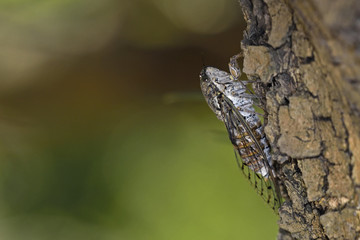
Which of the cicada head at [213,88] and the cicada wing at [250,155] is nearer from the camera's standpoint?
the cicada wing at [250,155]

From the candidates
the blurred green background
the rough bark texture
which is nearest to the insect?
the blurred green background

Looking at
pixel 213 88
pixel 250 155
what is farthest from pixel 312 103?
pixel 213 88

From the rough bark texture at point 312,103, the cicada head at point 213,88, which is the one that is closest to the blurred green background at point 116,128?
the cicada head at point 213,88

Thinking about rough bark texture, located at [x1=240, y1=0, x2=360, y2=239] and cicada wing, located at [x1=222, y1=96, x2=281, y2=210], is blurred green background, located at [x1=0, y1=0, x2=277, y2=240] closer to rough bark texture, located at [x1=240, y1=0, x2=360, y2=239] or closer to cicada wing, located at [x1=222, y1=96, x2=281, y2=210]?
cicada wing, located at [x1=222, y1=96, x2=281, y2=210]

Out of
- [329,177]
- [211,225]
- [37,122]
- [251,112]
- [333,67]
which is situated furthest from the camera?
[37,122]

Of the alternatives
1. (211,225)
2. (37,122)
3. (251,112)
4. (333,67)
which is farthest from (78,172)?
(333,67)

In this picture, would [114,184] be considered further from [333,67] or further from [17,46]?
[333,67]

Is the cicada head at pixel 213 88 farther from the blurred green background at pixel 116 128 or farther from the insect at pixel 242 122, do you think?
the blurred green background at pixel 116 128

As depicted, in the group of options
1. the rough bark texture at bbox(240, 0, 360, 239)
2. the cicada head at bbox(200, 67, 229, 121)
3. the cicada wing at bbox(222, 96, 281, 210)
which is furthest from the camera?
the cicada head at bbox(200, 67, 229, 121)
